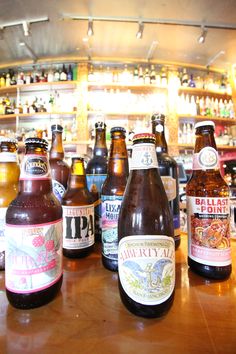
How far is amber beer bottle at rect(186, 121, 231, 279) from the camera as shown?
1.35 feet

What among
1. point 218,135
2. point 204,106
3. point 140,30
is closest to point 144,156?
point 140,30

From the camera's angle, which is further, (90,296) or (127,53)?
(127,53)

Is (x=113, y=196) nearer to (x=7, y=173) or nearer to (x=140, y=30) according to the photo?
(x=7, y=173)

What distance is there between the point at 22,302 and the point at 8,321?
3cm

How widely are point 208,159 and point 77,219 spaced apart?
33 cm

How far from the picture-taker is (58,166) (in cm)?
62

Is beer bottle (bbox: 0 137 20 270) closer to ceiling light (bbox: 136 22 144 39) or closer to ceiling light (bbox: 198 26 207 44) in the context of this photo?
ceiling light (bbox: 136 22 144 39)

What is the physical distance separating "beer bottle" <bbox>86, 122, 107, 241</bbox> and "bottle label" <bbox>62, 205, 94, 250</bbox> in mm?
112

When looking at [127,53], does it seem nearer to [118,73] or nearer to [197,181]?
[118,73]

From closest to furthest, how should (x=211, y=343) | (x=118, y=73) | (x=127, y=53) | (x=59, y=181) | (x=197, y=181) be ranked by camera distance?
(x=211, y=343) < (x=197, y=181) < (x=59, y=181) < (x=127, y=53) < (x=118, y=73)

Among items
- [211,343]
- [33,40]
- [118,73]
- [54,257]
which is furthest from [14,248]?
[118,73]

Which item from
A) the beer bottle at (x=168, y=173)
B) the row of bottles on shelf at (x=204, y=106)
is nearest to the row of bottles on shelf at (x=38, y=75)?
the row of bottles on shelf at (x=204, y=106)

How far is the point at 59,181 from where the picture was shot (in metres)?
0.61

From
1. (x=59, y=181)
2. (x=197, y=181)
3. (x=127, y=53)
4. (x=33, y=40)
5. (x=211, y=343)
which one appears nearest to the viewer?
(x=211, y=343)
